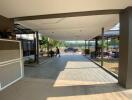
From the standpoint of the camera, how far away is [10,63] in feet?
19.7

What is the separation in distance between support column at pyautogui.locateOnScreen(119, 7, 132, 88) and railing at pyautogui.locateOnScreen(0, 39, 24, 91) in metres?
4.30

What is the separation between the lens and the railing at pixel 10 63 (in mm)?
5408

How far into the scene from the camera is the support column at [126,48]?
496 centimetres

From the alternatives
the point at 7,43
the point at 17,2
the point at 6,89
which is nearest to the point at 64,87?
the point at 6,89

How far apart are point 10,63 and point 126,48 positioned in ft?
14.6

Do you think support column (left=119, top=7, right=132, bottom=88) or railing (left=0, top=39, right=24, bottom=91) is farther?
railing (left=0, top=39, right=24, bottom=91)

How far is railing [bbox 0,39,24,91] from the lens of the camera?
213 inches

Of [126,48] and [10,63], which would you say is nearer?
[126,48]

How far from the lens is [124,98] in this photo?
4.24 metres

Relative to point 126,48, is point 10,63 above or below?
below

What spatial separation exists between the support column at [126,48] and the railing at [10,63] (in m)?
4.30

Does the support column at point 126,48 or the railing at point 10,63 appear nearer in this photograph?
the support column at point 126,48

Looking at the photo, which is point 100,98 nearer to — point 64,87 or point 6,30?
point 64,87

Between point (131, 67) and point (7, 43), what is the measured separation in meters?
4.72
